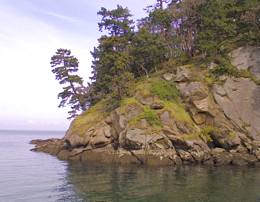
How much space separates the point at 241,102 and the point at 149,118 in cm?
1202

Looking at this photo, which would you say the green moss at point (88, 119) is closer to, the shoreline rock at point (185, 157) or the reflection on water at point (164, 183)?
the shoreline rock at point (185, 157)

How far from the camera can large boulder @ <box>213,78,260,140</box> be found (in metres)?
47.4

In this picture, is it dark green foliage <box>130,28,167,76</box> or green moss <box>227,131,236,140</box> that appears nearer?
green moss <box>227,131,236,140</box>

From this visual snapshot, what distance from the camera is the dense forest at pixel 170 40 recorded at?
52219 millimetres

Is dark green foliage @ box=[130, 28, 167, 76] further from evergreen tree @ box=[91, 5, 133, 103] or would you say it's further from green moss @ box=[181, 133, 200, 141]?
green moss @ box=[181, 133, 200, 141]

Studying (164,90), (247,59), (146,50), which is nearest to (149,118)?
(164,90)

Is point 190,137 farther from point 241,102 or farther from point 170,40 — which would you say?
point 170,40

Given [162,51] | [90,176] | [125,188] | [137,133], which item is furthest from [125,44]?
[125,188]

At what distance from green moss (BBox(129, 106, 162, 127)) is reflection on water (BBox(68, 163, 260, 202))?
21.8 feet

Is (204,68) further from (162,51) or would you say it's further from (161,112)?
(161,112)

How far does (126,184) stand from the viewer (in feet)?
104

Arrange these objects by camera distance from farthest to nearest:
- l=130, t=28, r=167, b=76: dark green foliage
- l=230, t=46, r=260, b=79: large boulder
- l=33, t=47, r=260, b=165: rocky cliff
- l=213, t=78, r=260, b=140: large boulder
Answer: l=130, t=28, r=167, b=76: dark green foliage
l=230, t=46, r=260, b=79: large boulder
l=213, t=78, r=260, b=140: large boulder
l=33, t=47, r=260, b=165: rocky cliff

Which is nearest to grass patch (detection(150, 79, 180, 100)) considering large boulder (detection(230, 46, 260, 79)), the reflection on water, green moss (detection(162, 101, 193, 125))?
green moss (detection(162, 101, 193, 125))

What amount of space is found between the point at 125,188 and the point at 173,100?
73.8 ft
